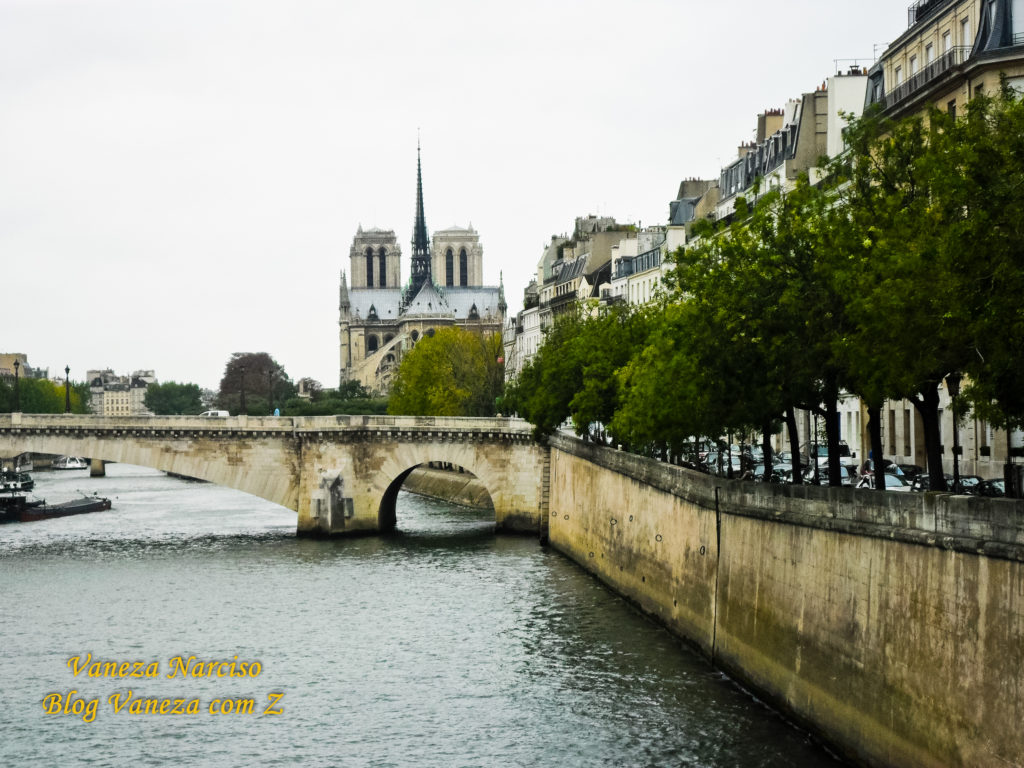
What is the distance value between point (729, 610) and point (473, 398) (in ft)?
220

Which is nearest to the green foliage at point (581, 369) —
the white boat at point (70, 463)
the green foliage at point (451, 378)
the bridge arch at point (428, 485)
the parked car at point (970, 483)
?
the bridge arch at point (428, 485)

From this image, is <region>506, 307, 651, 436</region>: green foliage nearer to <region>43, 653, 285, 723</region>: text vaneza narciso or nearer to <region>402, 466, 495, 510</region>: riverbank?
<region>402, 466, 495, 510</region>: riverbank

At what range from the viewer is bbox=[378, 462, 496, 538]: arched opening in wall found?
67.8m

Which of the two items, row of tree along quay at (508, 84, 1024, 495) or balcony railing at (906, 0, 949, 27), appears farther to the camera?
balcony railing at (906, 0, 949, 27)

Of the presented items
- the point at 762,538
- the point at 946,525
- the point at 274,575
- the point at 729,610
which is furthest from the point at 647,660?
the point at 274,575

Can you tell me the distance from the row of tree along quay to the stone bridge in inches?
921

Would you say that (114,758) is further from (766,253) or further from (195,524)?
(195,524)

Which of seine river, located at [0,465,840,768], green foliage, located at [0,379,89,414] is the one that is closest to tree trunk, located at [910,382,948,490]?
seine river, located at [0,465,840,768]

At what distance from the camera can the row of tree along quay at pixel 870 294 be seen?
66.9ft

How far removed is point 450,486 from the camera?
298 feet

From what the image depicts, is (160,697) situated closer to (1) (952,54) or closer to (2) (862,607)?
(2) (862,607)

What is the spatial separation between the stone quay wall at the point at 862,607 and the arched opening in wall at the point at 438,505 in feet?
96.9

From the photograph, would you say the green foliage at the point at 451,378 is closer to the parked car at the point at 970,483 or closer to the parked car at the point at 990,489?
the parked car at the point at 970,483

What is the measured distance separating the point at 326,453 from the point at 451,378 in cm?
3605
